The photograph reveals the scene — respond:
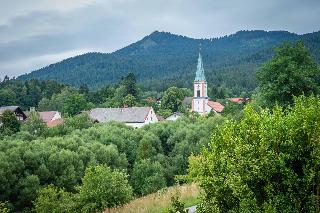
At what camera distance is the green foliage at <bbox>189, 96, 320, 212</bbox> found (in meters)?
9.67

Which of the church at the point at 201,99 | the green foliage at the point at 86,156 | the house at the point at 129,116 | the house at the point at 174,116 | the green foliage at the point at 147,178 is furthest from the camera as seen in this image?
the church at the point at 201,99

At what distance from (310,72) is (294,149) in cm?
2710

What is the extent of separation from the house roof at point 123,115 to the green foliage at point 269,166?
256ft

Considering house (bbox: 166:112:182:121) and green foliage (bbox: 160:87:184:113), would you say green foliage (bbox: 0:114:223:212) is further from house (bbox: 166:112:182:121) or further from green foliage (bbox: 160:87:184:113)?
green foliage (bbox: 160:87:184:113)

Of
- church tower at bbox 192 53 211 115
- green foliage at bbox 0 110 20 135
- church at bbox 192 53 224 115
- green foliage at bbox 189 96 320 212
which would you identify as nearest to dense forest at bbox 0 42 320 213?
green foliage at bbox 189 96 320 212

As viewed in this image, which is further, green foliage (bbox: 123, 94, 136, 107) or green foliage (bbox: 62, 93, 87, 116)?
green foliage (bbox: 123, 94, 136, 107)

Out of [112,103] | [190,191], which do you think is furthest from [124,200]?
[112,103]

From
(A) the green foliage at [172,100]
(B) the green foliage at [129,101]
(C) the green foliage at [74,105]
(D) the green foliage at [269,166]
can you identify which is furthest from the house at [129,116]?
(D) the green foliage at [269,166]

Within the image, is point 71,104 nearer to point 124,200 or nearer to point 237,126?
point 124,200

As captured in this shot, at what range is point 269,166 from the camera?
9.96 m

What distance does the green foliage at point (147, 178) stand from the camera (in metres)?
42.0

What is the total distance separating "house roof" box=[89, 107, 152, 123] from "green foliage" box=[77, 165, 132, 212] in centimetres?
6866

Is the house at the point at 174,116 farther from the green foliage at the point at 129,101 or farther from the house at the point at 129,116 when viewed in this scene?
the green foliage at the point at 129,101

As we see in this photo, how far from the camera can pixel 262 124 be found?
10.5 meters
